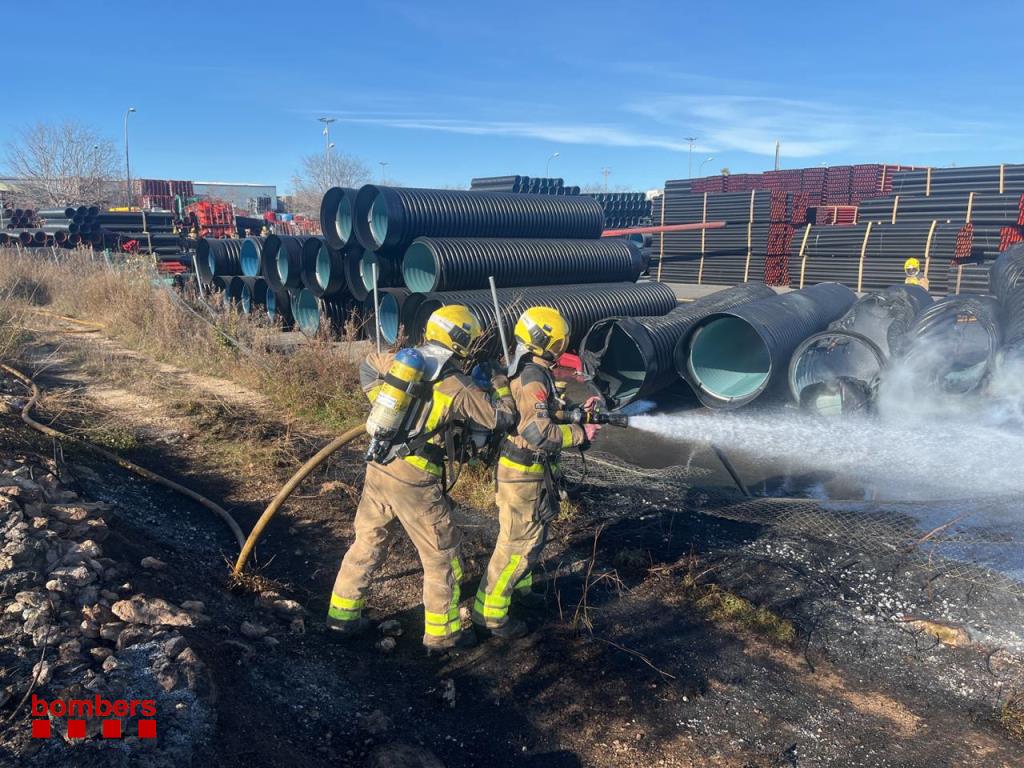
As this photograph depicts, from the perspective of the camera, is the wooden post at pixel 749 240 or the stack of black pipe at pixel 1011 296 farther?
the wooden post at pixel 749 240

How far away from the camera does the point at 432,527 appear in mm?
3531

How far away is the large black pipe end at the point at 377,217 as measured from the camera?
9.64m

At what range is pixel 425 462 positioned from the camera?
349cm

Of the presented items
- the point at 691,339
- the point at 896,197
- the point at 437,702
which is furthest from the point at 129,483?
the point at 896,197

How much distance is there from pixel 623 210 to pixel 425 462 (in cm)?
2574

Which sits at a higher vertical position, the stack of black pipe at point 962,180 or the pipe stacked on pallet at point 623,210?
the pipe stacked on pallet at point 623,210

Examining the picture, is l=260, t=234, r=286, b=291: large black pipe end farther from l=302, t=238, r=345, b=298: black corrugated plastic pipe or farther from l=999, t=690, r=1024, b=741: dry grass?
l=999, t=690, r=1024, b=741: dry grass

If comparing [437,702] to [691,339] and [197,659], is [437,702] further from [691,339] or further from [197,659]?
[691,339]

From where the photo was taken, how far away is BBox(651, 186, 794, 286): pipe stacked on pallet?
700 inches

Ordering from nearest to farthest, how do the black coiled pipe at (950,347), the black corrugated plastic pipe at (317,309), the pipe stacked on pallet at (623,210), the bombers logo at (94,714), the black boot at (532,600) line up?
the bombers logo at (94,714) < the black boot at (532,600) < the black coiled pipe at (950,347) < the black corrugated plastic pipe at (317,309) < the pipe stacked on pallet at (623,210)

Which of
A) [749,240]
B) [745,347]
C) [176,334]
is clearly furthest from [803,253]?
[176,334]

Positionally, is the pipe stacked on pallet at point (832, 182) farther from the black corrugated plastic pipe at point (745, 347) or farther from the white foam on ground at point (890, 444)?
the white foam on ground at point (890, 444)

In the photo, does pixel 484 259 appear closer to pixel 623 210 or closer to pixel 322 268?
pixel 322 268

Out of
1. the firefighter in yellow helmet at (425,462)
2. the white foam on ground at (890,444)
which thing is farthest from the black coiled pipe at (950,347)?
the firefighter in yellow helmet at (425,462)
